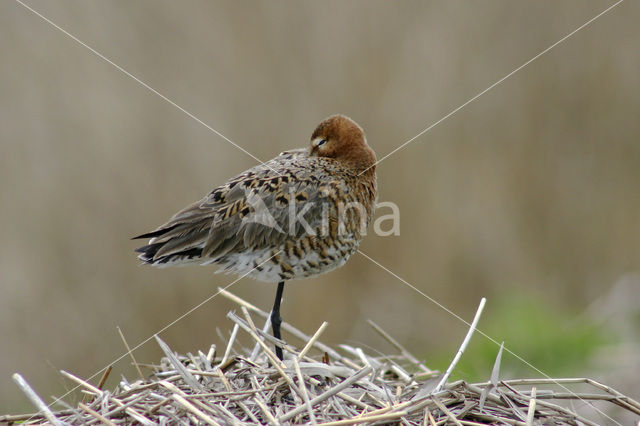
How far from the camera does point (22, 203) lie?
713 cm

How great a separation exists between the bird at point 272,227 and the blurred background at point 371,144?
247cm

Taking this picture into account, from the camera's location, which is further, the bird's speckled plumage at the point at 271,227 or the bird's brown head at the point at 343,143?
the bird's brown head at the point at 343,143

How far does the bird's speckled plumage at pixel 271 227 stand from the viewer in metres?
4.74

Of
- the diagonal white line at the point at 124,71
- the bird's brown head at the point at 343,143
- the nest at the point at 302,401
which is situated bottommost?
the nest at the point at 302,401

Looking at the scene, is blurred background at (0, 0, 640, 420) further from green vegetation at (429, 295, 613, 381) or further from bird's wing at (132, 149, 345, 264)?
bird's wing at (132, 149, 345, 264)

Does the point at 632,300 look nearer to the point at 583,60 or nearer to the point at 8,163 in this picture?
the point at 583,60

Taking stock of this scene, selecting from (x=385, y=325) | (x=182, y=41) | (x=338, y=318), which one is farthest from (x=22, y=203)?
(x=385, y=325)

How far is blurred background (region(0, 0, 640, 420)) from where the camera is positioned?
23.5 feet

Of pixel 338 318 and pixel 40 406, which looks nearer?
pixel 40 406

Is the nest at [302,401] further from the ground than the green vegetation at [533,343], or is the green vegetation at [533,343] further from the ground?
the green vegetation at [533,343]

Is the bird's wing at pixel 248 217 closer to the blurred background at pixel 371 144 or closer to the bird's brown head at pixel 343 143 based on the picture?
the bird's brown head at pixel 343 143

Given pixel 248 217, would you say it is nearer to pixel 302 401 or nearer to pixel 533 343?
pixel 302 401

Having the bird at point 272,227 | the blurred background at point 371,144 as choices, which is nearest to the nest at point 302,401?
Result: the bird at point 272,227

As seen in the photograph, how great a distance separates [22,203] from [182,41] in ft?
6.89
